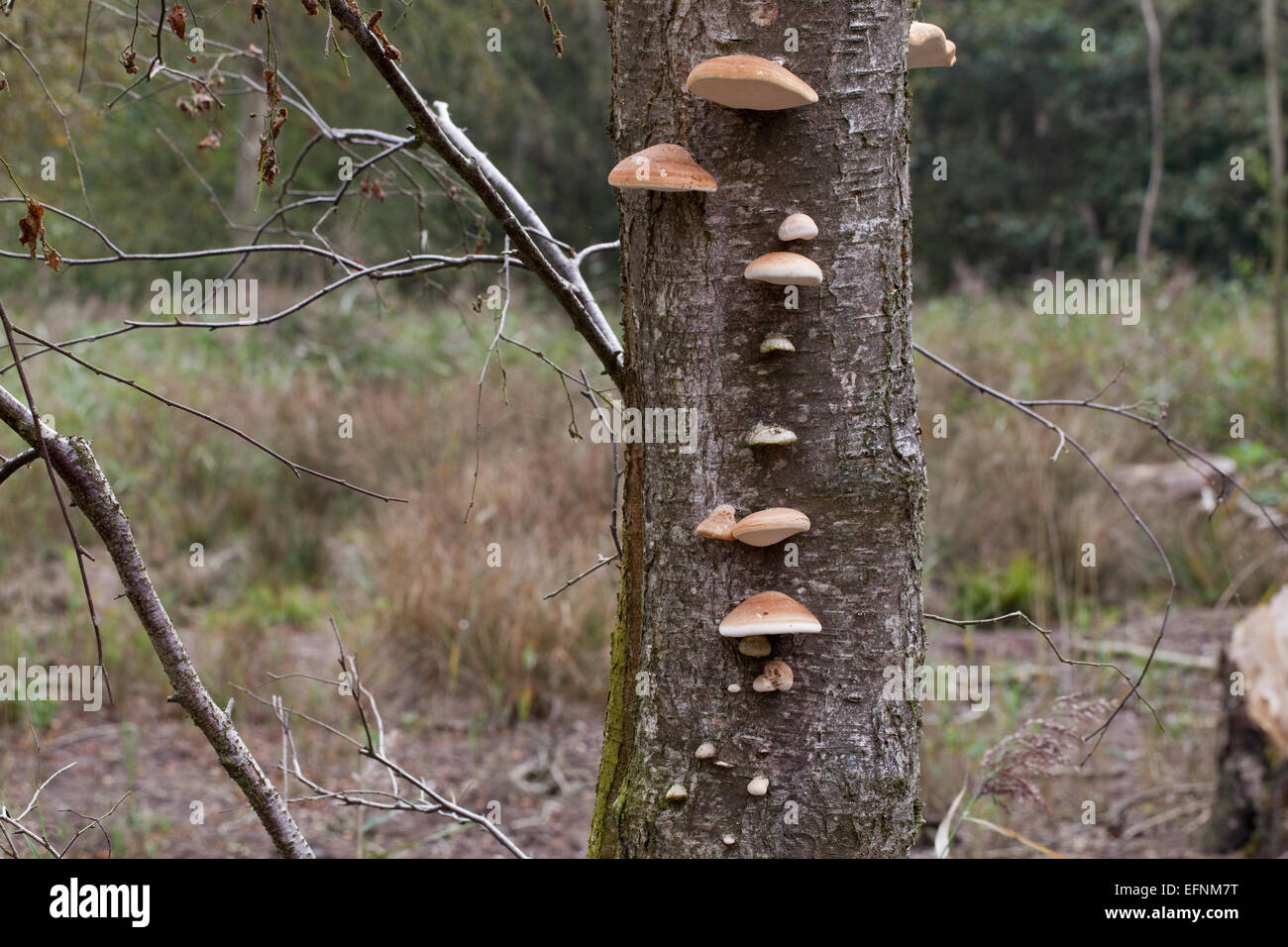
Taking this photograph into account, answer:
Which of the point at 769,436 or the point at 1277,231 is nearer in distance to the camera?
the point at 769,436

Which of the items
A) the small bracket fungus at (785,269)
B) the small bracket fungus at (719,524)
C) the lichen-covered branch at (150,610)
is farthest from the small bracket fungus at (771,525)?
the lichen-covered branch at (150,610)

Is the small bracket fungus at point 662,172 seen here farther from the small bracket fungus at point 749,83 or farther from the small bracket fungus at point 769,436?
the small bracket fungus at point 769,436

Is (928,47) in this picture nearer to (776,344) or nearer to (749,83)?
(749,83)

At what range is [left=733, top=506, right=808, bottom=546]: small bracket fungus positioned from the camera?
3.74 feet

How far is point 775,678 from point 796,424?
12.0 inches

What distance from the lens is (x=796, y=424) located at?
3.94 feet

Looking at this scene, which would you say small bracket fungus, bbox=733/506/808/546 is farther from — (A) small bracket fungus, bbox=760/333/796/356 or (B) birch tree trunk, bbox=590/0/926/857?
(A) small bracket fungus, bbox=760/333/796/356

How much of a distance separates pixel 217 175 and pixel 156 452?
29.5ft

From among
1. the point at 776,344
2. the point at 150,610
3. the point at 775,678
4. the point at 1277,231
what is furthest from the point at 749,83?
the point at 1277,231

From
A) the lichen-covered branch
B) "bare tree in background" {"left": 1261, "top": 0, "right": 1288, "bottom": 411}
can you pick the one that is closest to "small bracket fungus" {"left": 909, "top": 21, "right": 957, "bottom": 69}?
the lichen-covered branch

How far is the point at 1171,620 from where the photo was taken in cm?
514

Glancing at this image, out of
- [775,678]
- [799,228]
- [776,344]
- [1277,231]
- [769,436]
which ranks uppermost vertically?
[1277,231]

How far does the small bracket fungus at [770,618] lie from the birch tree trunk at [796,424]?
39 millimetres

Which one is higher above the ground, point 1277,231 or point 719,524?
point 1277,231
